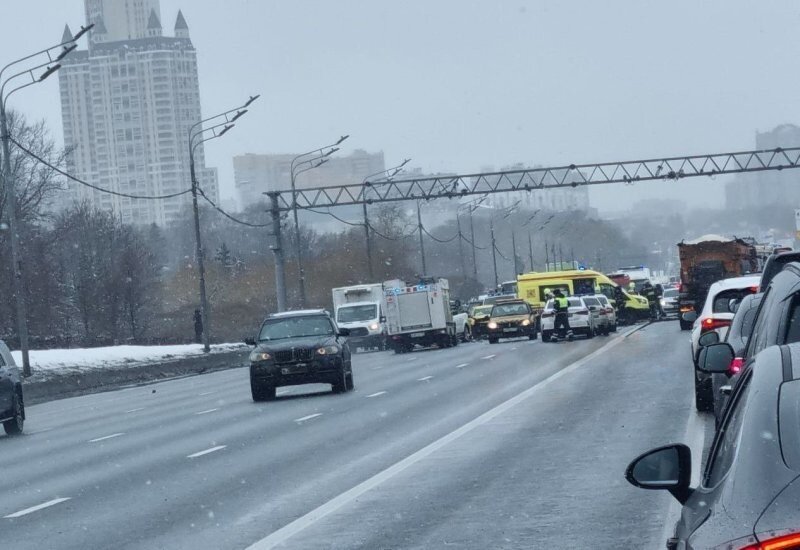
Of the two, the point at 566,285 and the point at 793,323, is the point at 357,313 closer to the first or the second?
the point at 566,285

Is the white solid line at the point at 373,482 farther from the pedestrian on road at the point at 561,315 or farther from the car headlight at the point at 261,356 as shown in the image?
the pedestrian on road at the point at 561,315

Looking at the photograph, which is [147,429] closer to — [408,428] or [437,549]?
[408,428]

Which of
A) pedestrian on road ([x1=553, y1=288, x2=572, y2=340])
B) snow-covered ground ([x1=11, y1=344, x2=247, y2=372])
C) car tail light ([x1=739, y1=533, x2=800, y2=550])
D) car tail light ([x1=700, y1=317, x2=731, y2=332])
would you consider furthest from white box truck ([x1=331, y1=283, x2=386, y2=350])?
car tail light ([x1=739, y1=533, x2=800, y2=550])

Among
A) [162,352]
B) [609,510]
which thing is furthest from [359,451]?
[162,352]

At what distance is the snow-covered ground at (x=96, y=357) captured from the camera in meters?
44.1

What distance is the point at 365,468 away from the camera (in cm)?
1449

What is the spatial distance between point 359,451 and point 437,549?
271 inches

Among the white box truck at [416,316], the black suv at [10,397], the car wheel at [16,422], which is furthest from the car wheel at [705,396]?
the white box truck at [416,316]

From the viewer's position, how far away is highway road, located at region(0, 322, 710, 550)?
10430mm

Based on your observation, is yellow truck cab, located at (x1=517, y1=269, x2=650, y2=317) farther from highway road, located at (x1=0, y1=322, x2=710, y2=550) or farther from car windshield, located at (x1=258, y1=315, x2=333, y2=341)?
highway road, located at (x1=0, y1=322, x2=710, y2=550)

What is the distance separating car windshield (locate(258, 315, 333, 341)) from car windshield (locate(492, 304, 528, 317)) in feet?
91.6

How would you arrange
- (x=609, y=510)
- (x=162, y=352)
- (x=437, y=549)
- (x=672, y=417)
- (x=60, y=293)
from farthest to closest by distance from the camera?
(x=60, y=293)
(x=162, y=352)
(x=672, y=417)
(x=609, y=510)
(x=437, y=549)

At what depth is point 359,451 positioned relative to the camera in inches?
641

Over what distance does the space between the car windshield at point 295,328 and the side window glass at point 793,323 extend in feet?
70.9
